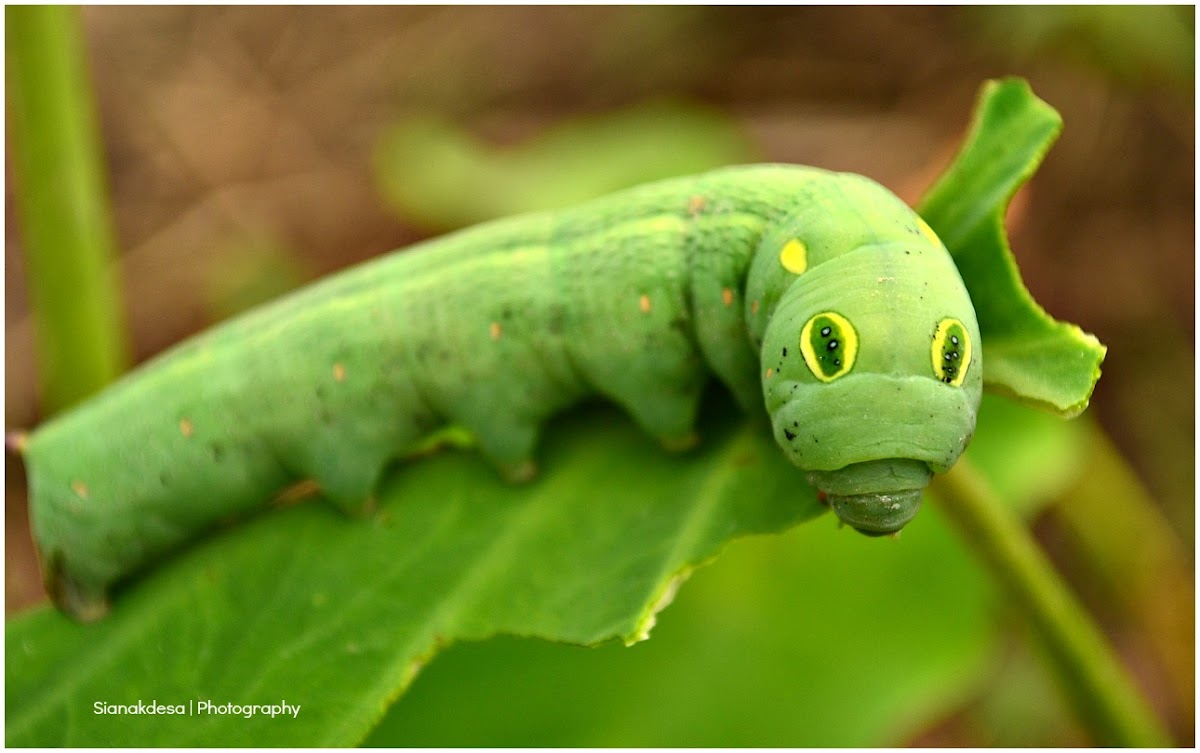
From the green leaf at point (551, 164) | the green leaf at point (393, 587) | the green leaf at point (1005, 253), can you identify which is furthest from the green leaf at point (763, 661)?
the green leaf at point (551, 164)

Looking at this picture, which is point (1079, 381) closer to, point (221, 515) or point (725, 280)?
point (725, 280)

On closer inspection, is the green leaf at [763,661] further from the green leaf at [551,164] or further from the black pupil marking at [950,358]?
the green leaf at [551,164]

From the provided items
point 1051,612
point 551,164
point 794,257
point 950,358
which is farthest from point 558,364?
point 551,164

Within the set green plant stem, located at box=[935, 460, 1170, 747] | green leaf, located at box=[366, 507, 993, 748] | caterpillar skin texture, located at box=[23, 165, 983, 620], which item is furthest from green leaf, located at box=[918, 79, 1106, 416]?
green leaf, located at box=[366, 507, 993, 748]

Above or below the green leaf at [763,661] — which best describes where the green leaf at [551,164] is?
above

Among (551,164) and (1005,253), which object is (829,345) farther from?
(551,164)

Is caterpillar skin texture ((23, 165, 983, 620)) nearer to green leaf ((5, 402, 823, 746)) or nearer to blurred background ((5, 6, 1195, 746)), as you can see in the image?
green leaf ((5, 402, 823, 746))
